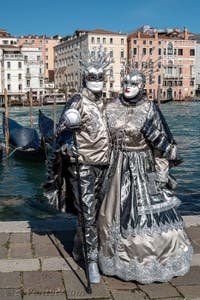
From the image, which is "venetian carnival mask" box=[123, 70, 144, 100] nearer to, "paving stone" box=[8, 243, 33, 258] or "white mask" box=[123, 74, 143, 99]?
"white mask" box=[123, 74, 143, 99]

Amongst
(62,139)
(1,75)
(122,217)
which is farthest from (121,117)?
(1,75)

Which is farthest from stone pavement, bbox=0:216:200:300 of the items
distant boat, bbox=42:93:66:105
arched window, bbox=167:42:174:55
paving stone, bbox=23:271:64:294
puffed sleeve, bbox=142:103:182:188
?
arched window, bbox=167:42:174:55

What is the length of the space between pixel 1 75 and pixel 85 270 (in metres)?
50.1

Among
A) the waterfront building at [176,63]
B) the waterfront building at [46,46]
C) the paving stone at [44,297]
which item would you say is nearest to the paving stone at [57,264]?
the paving stone at [44,297]

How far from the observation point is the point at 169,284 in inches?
99.7

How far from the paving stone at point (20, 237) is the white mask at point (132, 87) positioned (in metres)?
1.28

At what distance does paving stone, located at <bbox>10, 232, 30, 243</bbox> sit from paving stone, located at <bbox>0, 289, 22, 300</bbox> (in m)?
0.80

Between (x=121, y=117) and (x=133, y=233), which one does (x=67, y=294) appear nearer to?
(x=133, y=233)

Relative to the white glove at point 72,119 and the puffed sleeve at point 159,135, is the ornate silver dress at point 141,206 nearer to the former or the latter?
the puffed sleeve at point 159,135

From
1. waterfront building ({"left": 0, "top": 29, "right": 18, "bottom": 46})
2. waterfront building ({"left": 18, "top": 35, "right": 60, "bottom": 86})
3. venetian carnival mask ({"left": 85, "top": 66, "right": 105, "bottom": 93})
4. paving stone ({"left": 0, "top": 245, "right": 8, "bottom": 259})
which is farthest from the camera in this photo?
waterfront building ({"left": 18, "top": 35, "right": 60, "bottom": 86})

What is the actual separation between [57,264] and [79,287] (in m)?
0.35

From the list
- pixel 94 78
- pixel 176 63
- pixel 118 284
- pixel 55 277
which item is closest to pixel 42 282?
pixel 55 277

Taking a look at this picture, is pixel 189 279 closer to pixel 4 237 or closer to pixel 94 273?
pixel 94 273

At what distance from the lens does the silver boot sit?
8.36ft
